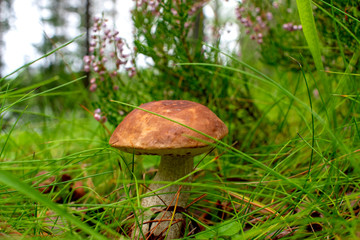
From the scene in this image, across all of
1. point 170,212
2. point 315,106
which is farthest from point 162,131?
point 315,106

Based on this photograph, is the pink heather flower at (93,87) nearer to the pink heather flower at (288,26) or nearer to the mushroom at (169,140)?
the mushroom at (169,140)

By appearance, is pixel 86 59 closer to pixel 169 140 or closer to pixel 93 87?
pixel 93 87

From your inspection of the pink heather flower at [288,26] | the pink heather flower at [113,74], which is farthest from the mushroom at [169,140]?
the pink heather flower at [288,26]

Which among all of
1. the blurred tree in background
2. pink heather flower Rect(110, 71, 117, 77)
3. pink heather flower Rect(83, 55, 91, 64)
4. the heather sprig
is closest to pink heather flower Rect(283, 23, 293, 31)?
the blurred tree in background

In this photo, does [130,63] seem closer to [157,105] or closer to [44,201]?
[157,105]

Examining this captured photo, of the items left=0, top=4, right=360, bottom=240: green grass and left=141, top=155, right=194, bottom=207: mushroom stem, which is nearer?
left=0, top=4, right=360, bottom=240: green grass

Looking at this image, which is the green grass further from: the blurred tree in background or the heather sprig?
the heather sprig

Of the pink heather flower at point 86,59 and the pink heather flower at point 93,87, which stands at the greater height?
the pink heather flower at point 86,59

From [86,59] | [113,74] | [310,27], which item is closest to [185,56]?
[113,74]
